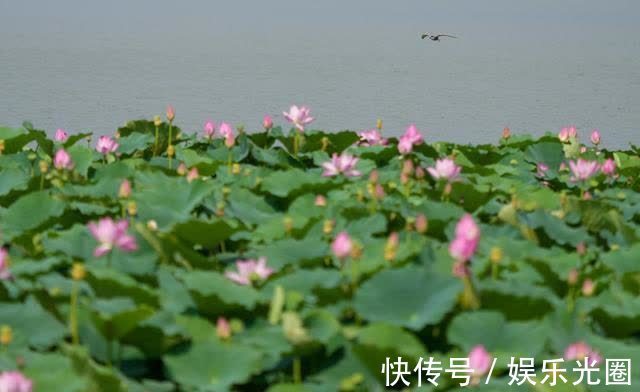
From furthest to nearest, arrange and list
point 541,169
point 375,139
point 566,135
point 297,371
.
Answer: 1. point 566,135
2. point 375,139
3. point 541,169
4. point 297,371

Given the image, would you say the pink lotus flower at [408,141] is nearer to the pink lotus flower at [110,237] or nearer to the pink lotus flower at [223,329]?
the pink lotus flower at [110,237]

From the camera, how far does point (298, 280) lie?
1.91 metres

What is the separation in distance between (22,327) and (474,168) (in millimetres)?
1740

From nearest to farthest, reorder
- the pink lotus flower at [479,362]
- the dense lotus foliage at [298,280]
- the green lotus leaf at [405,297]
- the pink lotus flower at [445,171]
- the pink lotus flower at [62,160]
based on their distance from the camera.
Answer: the pink lotus flower at [479,362] < the dense lotus foliage at [298,280] < the green lotus leaf at [405,297] < the pink lotus flower at [445,171] < the pink lotus flower at [62,160]

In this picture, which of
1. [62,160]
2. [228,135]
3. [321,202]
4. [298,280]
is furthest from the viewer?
[228,135]

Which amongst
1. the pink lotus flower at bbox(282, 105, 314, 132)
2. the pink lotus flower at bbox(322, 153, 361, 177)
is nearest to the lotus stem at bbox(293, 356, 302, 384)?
the pink lotus flower at bbox(322, 153, 361, 177)

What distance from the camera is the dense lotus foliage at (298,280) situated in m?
1.67

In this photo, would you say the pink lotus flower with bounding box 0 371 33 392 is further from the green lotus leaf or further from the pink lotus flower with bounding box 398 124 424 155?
the pink lotus flower with bounding box 398 124 424 155

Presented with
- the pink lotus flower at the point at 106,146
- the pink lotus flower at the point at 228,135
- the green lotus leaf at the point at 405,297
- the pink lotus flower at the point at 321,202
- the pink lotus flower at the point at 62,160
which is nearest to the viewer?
the green lotus leaf at the point at 405,297

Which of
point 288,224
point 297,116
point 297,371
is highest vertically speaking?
point 297,116

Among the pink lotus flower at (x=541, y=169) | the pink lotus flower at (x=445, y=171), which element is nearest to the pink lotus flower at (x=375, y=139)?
the pink lotus flower at (x=541, y=169)

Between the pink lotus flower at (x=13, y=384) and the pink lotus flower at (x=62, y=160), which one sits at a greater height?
the pink lotus flower at (x=62, y=160)

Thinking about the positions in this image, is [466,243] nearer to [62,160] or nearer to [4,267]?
[4,267]

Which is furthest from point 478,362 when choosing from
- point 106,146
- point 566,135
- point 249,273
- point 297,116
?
point 566,135
